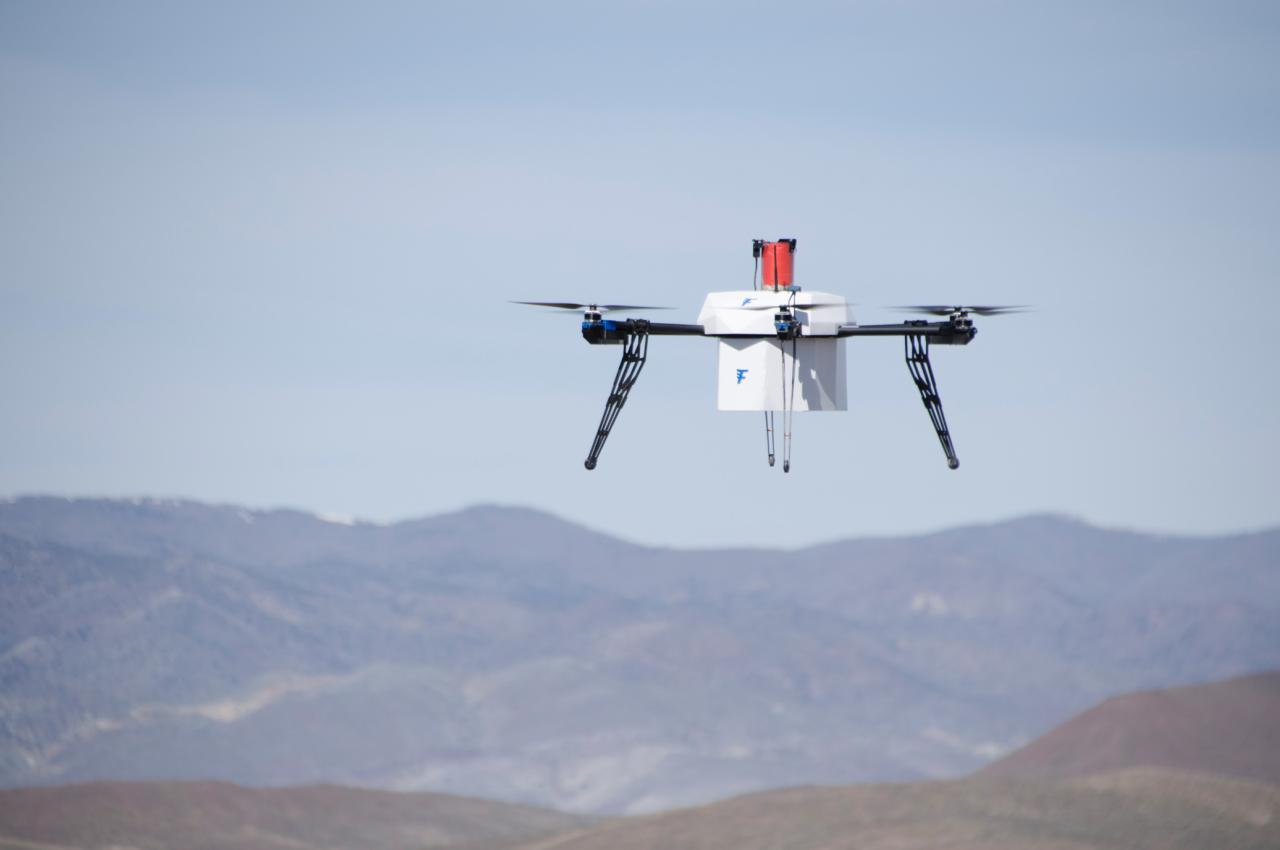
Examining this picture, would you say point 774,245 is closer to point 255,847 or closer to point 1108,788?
point 1108,788

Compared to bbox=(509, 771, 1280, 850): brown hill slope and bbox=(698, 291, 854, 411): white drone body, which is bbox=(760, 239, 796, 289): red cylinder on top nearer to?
bbox=(698, 291, 854, 411): white drone body

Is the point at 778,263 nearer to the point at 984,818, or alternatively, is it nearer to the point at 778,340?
the point at 778,340

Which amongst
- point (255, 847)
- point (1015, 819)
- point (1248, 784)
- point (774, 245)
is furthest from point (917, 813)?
point (774, 245)

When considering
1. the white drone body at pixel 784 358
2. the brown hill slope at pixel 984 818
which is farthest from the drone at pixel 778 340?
the brown hill slope at pixel 984 818

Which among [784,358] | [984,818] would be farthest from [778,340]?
[984,818]

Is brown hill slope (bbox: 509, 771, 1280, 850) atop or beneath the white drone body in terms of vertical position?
beneath

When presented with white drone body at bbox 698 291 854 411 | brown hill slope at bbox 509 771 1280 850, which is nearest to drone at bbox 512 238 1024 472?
white drone body at bbox 698 291 854 411
